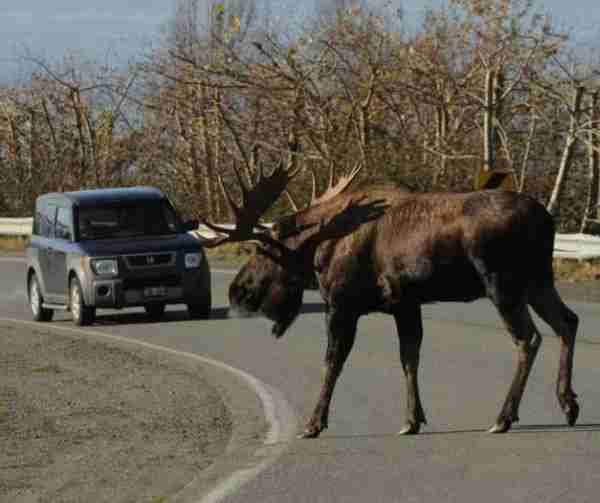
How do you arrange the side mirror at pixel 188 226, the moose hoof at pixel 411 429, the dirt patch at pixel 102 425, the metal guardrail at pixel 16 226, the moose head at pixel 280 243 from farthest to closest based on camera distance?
the metal guardrail at pixel 16 226, the side mirror at pixel 188 226, the moose head at pixel 280 243, the moose hoof at pixel 411 429, the dirt patch at pixel 102 425

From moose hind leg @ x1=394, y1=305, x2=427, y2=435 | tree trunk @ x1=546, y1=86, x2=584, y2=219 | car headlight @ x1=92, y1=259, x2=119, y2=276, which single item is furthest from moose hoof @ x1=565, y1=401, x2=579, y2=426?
tree trunk @ x1=546, y1=86, x2=584, y2=219

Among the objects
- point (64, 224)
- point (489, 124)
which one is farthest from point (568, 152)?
point (64, 224)

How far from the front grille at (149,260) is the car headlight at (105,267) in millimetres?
162

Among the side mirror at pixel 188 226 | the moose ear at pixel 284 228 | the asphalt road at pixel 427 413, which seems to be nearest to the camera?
the asphalt road at pixel 427 413

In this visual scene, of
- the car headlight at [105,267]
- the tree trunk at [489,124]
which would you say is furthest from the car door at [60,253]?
the tree trunk at [489,124]

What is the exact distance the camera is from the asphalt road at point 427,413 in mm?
8867

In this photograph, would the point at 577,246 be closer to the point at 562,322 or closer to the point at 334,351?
the point at 562,322

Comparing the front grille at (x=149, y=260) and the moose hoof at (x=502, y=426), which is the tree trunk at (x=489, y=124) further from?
the moose hoof at (x=502, y=426)

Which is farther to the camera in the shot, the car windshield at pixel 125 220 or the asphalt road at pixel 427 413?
the car windshield at pixel 125 220

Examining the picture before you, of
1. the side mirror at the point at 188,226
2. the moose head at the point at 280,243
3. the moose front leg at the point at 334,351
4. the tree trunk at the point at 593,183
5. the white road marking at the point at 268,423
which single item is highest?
the moose head at the point at 280,243

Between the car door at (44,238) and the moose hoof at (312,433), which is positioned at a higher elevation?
the moose hoof at (312,433)

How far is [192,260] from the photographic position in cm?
2055

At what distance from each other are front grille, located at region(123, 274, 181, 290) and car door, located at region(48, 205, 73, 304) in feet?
3.60

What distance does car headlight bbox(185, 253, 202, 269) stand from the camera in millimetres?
20500
